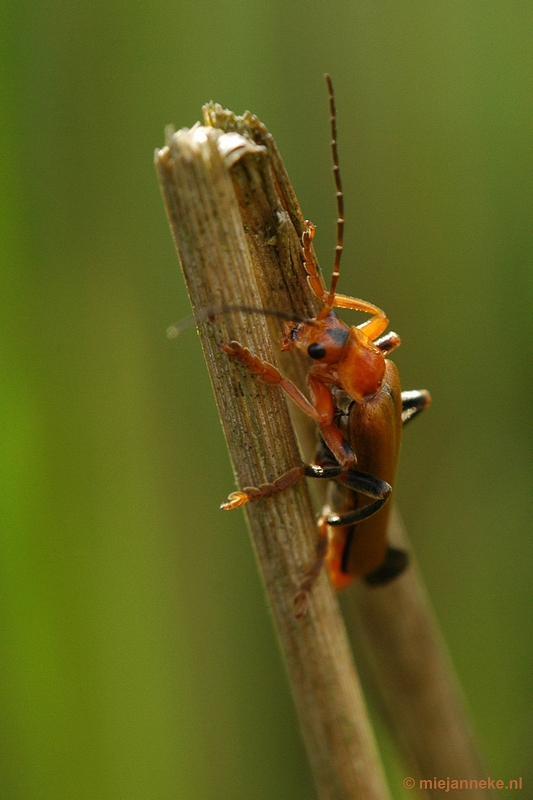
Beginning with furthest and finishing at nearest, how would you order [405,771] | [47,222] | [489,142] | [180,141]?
[489,142] → [405,771] → [47,222] → [180,141]

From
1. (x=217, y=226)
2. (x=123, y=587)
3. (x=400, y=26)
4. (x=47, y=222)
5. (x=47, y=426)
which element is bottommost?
(x=123, y=587)

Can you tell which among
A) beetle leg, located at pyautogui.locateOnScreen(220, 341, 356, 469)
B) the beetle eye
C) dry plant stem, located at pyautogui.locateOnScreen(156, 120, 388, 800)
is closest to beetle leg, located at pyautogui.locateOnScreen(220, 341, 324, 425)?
dry plant stem, located at pyautogui.locateOnScreen(156, 120, 388, 800)

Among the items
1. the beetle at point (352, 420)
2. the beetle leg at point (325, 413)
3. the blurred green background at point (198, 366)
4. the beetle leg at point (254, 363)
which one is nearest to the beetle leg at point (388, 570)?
the beetle at point (352, 420)

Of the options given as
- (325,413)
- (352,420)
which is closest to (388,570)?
(352,420)

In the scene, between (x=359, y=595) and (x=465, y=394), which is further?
(x=465, y=394)

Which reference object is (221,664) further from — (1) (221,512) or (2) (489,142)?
(2) (489,142)

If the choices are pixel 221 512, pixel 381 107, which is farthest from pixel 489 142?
pixel 221 512

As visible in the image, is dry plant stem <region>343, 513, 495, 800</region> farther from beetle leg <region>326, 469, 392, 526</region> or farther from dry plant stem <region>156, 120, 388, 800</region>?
dry plant stem <region>156, 120, 388, 800</region>
